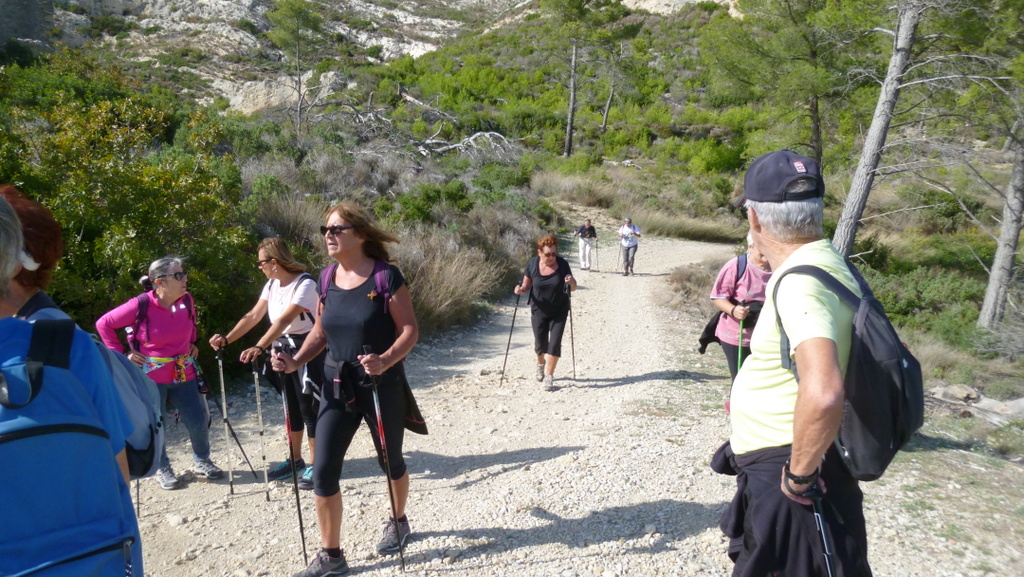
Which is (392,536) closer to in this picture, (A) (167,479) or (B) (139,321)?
(A) (167,479)

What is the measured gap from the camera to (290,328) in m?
4.39

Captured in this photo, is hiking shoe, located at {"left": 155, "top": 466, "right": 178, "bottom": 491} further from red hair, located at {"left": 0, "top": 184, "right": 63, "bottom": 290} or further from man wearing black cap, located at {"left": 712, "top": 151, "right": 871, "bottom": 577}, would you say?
man wearing black cap, located at {"left": 712, "top": 151, "right": 871, "bottom": 577}

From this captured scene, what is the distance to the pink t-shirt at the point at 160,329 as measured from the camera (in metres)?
3.95

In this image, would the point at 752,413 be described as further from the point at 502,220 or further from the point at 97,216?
the point at 502,220

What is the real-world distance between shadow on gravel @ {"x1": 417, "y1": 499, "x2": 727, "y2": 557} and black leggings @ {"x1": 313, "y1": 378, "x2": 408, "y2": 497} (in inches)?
29.8

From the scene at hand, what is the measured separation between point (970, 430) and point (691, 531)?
381cm

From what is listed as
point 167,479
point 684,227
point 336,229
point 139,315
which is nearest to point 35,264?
point 336,229

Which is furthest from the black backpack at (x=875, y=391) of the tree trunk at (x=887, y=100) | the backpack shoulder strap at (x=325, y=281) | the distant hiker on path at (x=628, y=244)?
the distant hiker on path at (x=628, y=244)

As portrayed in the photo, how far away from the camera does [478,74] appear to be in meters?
41.8

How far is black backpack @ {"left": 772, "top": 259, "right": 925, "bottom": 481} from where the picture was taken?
1650mm

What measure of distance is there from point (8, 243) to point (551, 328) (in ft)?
18.6

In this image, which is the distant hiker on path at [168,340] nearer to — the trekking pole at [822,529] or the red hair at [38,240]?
the red hair at [38,240]

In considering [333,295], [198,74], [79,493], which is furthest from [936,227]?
[198,74]

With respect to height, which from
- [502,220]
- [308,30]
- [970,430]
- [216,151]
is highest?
[308,30]
